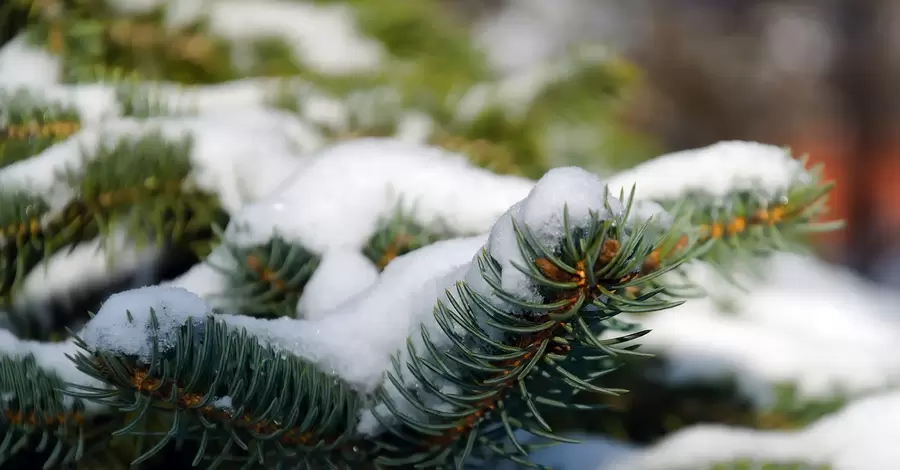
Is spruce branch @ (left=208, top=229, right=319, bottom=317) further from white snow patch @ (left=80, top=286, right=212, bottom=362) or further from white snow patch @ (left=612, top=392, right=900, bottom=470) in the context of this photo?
white snow patch @ (left=612, top=392, right=900, bottom=470)

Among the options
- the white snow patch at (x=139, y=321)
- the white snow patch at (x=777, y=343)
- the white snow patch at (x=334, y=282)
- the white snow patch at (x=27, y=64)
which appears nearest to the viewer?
the white snow patch at (x=139, y=321)

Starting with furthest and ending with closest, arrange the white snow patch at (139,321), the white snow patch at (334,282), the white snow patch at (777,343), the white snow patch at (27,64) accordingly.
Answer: the white snow patch at (777,343)
the white snow patch at (27,64)
the white snow patch at (334,282)
the white snow patch at (139,321)

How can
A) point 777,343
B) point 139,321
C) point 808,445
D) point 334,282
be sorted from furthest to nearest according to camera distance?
point 777,343, point 808,445, point 334,282, point 139,321

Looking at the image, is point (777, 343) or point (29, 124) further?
point (777, 343)

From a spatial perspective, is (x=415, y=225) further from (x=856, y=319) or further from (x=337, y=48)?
(x=856, y=319)

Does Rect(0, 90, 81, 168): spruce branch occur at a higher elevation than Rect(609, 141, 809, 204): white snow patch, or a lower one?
lower

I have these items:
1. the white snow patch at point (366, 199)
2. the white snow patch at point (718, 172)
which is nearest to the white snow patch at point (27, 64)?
the white snow patch at point (366, 199)

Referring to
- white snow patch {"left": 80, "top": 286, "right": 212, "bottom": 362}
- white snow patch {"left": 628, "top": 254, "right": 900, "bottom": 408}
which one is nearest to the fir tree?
white snow patch {"left": 80, "top": 286, "right": 212, "bottom": 362}

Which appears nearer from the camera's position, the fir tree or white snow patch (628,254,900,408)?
the fir tree

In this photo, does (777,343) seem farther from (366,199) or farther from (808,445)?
(366,199)

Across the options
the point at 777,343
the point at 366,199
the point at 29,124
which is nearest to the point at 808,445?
the point at 777,343

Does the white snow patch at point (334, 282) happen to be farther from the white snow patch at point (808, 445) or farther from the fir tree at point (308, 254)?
the white snow patch at point (808, 445)

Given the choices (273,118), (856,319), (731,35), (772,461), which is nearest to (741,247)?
(772,461)
